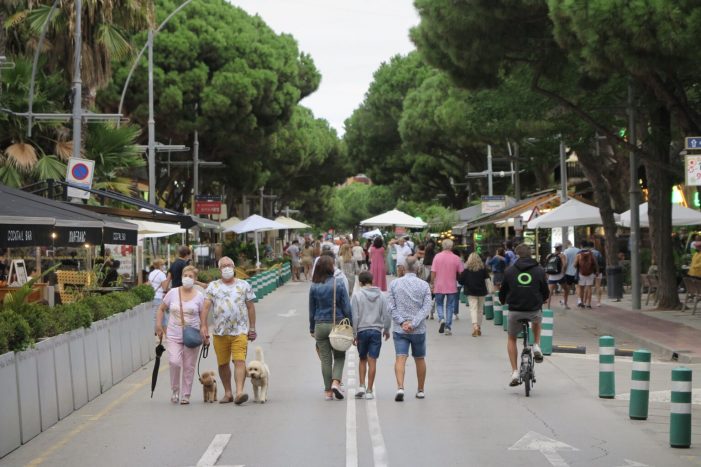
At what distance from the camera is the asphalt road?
10102 mm

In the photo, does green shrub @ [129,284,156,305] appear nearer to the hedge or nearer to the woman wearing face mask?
the hedge

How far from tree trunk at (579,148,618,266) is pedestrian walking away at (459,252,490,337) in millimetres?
12201

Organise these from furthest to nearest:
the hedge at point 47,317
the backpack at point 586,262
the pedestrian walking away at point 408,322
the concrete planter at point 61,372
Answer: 1. the backpack at point 586,262
2. the pedestrian walking away at point 408,322
3. the hedge at point 47,317
4. the concrete planter at point 61,372

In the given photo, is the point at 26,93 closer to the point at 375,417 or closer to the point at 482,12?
the point at 482,12

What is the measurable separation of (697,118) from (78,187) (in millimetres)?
12751

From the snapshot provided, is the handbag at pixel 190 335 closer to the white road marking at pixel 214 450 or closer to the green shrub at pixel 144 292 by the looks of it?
the white road marking at pixel 214 450

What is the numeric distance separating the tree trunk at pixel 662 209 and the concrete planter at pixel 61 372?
1345 centimetres

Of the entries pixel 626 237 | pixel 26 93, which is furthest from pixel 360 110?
pixel 26 93

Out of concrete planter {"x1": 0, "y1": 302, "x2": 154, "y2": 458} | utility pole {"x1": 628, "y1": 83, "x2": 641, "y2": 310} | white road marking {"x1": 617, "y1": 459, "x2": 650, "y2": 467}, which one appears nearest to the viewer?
white road marking {"x1": 617, "y1": 459, "x2": 650, "y2": 467}

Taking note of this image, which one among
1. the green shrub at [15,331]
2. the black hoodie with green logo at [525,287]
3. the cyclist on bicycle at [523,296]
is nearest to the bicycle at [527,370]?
the cyclist on bicycle at [523,296]

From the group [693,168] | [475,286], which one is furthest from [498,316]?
[693,168]

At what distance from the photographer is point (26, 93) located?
90.6 feet

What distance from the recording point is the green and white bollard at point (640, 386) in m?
11.5

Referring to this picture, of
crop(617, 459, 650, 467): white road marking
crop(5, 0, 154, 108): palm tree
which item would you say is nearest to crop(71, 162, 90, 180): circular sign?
crop(5, 0, 154, 108): palm tree
